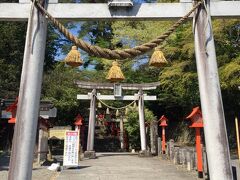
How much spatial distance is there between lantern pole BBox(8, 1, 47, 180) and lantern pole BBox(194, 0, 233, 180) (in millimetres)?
1939

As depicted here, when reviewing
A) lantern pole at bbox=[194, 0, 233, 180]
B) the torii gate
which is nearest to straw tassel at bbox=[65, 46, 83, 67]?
the torii gate

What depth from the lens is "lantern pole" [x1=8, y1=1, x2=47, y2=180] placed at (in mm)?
3719

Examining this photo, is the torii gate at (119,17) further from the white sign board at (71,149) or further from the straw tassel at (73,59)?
the white sign board at (71,149)

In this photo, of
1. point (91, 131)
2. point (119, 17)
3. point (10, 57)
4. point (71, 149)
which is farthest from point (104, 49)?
point (10, 57)

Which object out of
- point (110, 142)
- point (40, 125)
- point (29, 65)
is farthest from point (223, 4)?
point (110, 142)

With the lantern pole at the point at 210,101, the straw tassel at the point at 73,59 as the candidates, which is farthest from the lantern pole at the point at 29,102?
the lantern pole at the point at 210,101

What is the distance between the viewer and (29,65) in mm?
3969

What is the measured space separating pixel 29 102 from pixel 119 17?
152cm

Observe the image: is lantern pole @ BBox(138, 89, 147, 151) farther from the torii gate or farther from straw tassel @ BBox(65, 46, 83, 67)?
the torii gate

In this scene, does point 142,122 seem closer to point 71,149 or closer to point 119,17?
point 71,149

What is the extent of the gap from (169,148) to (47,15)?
37.5 feet

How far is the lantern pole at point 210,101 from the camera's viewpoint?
3.80m

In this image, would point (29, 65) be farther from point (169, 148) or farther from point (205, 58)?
point (169, 148)

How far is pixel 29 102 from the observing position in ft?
12.7
